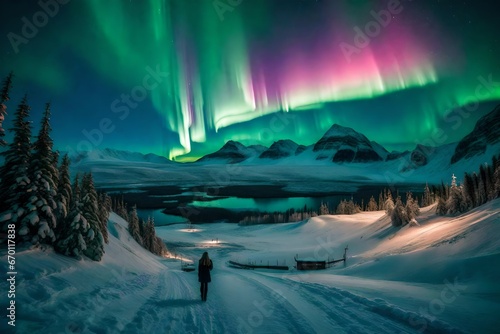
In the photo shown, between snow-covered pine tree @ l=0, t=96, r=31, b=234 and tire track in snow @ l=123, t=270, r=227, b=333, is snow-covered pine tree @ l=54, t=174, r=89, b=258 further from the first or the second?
tire track in snow @ l=123, t=270, r=227, b=333

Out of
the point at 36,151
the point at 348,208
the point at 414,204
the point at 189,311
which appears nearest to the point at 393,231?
the point at 414,204

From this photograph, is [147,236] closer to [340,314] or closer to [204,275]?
[204,275]

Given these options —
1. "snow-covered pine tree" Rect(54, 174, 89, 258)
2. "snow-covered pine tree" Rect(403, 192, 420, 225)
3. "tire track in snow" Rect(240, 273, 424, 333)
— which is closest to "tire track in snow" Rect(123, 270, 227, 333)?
"tire track in snow" Rect(240, 273, 424, 333)

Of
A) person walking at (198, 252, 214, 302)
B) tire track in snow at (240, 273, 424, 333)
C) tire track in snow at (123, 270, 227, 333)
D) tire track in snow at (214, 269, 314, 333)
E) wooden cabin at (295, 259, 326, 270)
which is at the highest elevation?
person walking at (198, 252, 214, 302)

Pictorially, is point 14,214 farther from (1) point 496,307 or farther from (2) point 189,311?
(1) point 496,307

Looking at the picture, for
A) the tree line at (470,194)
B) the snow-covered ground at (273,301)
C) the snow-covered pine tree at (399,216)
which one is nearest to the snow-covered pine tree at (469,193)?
the tree line at (470,194)

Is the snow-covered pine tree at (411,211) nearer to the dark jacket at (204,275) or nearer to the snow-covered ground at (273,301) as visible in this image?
the snow-covered ground at (273,301)

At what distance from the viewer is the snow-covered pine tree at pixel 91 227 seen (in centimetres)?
1697

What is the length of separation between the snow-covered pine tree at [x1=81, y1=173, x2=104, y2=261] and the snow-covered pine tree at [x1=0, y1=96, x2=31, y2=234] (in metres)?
3.78

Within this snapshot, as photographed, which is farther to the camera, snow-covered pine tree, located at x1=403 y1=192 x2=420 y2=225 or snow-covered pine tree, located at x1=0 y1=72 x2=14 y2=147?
snow-covered pine tree, located at x1=403 y1=192 x2=420 y2=225

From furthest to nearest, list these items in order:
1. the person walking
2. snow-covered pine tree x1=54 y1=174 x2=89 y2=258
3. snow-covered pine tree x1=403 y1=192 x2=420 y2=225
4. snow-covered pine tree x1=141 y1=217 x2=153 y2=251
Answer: snow-covered pine tree x1=141 y1=217 x2=153 y2=251
snow-covered pine tree x1=403 y1=192 x2=420 y2=225
snow-covered pine tree x1=54 y1=174 x2=89 y2=258
the person walking

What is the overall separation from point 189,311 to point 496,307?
33.3 feet

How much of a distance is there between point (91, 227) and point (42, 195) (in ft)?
12.4

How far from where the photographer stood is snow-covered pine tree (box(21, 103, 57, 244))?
14359 mm
